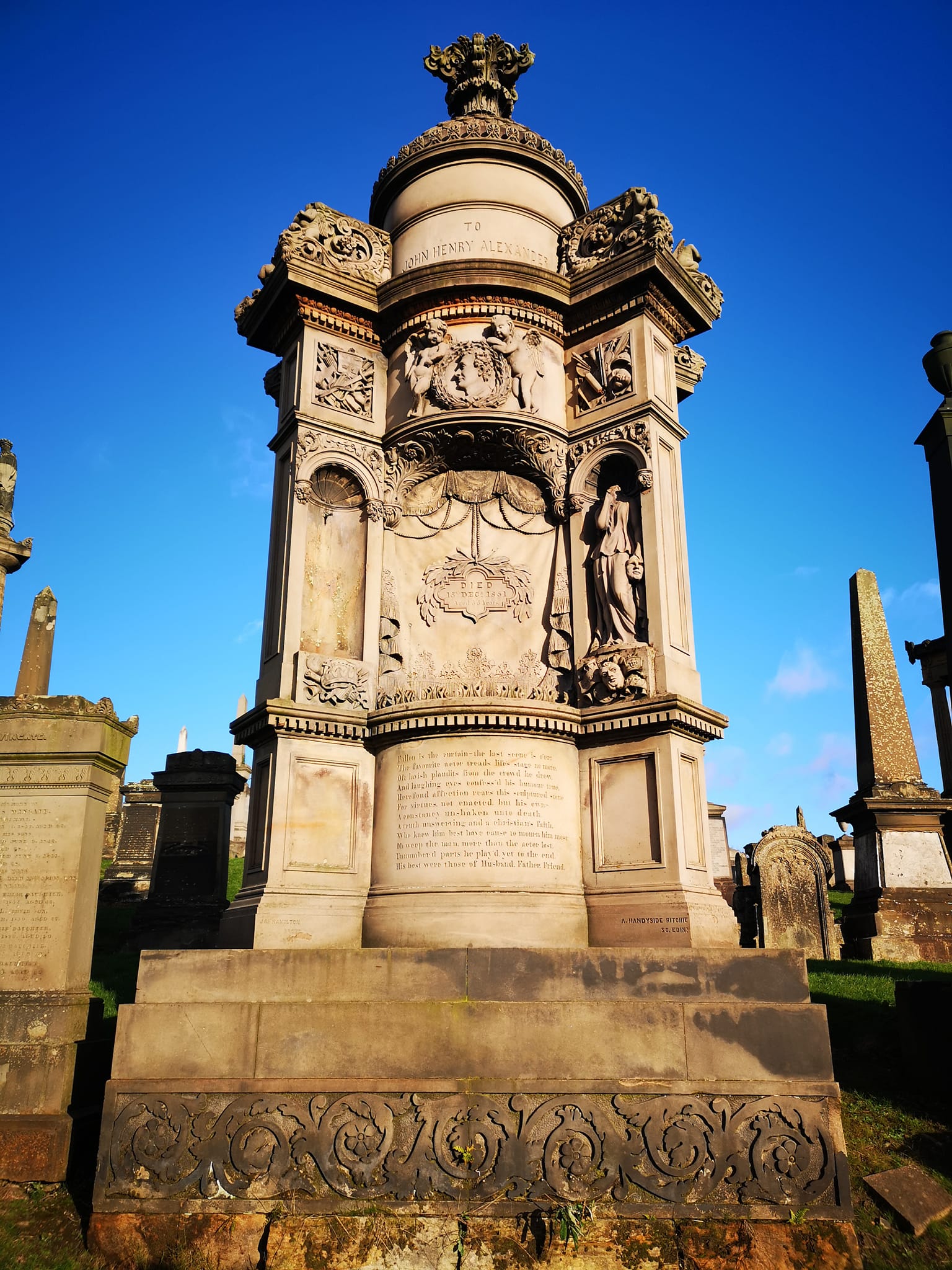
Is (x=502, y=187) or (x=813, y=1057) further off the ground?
(x=502, y=187)

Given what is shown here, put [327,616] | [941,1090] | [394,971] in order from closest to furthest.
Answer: [394,971] → [941,1090] → [327,616]

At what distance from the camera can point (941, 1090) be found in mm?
8430

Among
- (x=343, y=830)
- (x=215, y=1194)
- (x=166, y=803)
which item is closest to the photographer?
(x=215, y=1194)

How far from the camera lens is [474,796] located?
8961mm

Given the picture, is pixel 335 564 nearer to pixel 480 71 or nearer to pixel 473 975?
pixel 473 975

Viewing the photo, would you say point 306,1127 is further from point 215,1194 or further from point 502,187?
point 502,187

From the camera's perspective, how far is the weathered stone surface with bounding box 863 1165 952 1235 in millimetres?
6676

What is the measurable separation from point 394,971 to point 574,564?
481cm

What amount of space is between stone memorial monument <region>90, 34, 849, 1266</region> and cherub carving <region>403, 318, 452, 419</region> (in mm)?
31

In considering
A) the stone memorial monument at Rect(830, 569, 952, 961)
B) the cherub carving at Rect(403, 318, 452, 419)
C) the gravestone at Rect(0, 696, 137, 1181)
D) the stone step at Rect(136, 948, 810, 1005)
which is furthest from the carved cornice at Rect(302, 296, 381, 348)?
the stone memorial monument at Rect(830, 569, 952, 961)

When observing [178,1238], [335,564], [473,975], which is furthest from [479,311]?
[178,1238]

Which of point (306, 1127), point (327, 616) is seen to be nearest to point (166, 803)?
point (327, 616)

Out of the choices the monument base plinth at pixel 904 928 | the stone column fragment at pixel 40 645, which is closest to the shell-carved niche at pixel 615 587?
the stone column fragment at pixel 40 645

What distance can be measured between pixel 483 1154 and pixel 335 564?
5.96m
